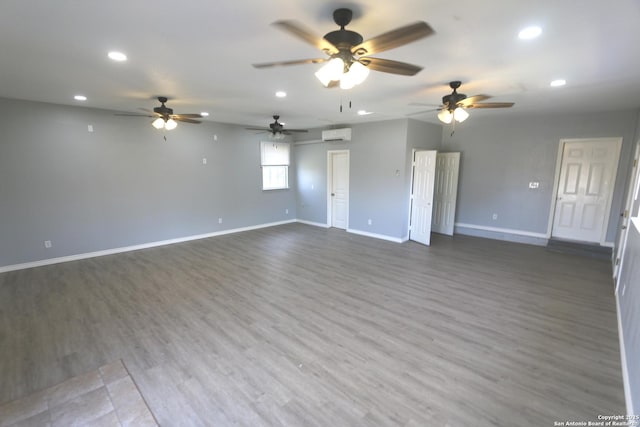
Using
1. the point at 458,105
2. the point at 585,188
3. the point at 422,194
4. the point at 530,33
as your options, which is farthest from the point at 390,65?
the point at 585,188

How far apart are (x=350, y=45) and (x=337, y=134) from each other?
189 inches

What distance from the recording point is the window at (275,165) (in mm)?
7445

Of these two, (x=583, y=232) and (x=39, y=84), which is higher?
(x=39, y=84)

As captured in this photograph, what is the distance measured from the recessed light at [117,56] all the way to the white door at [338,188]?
5022mm

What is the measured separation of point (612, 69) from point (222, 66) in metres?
3.90

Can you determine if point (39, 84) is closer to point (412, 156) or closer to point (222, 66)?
point (222, 66)

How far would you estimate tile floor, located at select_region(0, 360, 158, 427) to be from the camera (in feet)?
6.18

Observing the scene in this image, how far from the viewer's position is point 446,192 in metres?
6.67

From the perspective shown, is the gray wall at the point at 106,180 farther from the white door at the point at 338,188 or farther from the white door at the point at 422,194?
the white door at the point at 422,194

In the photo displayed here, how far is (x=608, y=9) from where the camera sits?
1.76 metres

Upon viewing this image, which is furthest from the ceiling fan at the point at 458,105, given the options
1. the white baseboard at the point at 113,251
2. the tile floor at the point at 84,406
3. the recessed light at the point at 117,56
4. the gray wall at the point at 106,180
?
the white baseboard at the point at 113,251

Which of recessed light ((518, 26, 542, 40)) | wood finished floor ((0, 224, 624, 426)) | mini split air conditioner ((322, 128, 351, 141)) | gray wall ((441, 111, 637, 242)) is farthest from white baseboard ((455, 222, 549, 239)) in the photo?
recessed light ((518, 26, 542, 40))

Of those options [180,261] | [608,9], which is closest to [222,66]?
[608,9]

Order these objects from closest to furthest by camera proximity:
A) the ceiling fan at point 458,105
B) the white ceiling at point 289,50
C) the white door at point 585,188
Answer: the white ceiling at point 289,50 → the ceiling fan at point 458,105 → the white door at point 585,188
